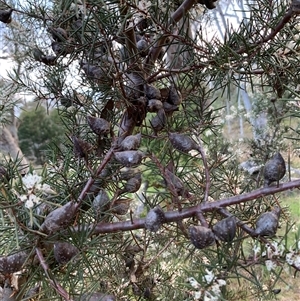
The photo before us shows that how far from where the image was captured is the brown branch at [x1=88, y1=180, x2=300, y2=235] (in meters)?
0.27

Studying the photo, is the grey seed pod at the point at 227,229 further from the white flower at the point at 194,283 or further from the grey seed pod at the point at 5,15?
the grey seed pod at the point at 5,15

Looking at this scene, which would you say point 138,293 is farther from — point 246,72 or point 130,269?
point 246,72

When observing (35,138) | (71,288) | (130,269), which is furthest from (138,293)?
(35,138)

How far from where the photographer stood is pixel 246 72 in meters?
0.37

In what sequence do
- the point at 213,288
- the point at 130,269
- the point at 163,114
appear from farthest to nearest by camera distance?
the point at 130,269 < the point at 163,114 < the point at 213,288

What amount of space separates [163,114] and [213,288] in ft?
0.54

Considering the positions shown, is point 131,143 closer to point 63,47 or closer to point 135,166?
point 135,166

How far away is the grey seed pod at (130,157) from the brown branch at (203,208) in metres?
0.05

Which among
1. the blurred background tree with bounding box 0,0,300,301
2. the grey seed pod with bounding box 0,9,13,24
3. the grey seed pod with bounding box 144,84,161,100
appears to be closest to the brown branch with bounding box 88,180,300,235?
the blurred background tree with bounding box 0,0,300,301

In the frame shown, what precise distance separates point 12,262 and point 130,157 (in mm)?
115

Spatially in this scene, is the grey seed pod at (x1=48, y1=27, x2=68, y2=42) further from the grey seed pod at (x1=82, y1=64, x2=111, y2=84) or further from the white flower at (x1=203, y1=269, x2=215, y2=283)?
the white flower at (x1=203, y1=269, x2=215, y2=283)

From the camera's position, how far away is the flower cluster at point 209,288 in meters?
0.23

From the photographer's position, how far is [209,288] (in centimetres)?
24

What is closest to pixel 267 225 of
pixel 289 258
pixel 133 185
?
pixel 289 258
